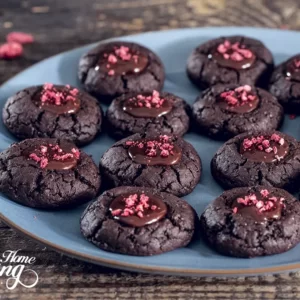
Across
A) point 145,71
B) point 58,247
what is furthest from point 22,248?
point 145,71

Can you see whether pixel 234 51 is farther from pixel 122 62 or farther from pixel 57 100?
pixel 57 100

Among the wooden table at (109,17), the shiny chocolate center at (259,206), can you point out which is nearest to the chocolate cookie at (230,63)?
the wooden table at (109,17)

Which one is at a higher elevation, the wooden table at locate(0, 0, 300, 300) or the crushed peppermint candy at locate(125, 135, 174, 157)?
the crushed peppermint candy at locate(125, 135, 174, 157)

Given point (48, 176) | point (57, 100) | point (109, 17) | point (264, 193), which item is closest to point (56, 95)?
point (57, 100)

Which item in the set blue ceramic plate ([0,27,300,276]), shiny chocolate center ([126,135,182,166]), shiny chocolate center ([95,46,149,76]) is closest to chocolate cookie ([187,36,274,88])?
blue ceramic plate ([0,27,300,276])

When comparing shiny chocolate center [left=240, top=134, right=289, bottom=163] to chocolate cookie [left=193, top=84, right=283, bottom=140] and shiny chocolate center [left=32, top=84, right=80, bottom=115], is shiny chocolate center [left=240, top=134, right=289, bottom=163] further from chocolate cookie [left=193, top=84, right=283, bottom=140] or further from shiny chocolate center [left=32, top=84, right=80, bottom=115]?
shiny chocolate center [left=32, top=84, right=80, bottom=115]

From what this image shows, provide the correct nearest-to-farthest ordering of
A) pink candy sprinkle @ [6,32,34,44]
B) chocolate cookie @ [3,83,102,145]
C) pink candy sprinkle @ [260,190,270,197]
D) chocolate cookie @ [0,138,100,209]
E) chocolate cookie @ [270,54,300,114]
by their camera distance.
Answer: pink candy sprinkle @ [260,190,270,197]
chocolate cookie @ [0,138,100,209]
chocolate cookie @ [3,83,102,145]
chocolate cookie @ [270,54,300,114]
pink candy sprinkle @ [6,32,34,44]

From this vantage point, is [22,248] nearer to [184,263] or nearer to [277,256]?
[184,263]
